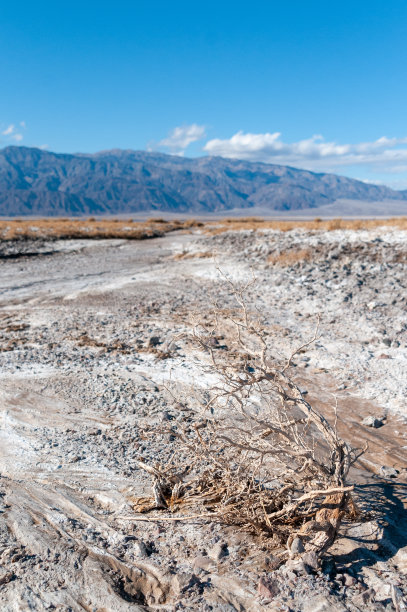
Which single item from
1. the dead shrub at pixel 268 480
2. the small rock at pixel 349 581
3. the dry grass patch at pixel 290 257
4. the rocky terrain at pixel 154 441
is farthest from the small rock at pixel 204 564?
Result: the dry grass patch at pixel 290 257

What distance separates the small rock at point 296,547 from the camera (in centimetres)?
274

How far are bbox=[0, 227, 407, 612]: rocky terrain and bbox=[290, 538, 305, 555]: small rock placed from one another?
32mm

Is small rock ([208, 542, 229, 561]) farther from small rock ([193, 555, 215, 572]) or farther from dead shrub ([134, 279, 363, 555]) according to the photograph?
dead shrub ([134, 279, 363, 555])

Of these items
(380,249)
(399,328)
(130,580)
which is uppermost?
(380,249)

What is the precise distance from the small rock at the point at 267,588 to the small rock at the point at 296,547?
205 mm

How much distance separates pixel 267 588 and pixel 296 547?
0.29 metres

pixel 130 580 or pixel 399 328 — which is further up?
pixel 399 328

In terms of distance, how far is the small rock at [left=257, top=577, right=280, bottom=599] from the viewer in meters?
2.56

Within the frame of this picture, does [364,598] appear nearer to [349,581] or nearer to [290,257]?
[349,581]

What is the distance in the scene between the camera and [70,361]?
20.7 feet

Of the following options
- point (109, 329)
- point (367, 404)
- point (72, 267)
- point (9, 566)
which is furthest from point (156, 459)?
point (72, 267)

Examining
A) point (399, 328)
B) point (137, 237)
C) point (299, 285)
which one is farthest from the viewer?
point (137, 237)

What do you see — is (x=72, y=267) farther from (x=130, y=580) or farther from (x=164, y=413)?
(x=130, y=580)

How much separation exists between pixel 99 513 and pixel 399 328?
5783 millimetres
